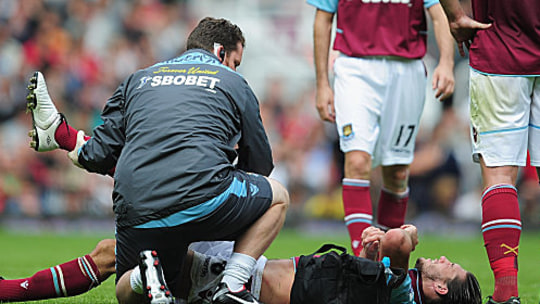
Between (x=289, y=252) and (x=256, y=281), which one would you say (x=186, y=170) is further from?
(x=289, y=252)

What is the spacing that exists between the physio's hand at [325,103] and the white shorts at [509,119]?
5.92ft

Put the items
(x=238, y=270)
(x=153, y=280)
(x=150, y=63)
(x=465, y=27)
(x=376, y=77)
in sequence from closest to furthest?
(x=153, y=280) < (x=238, y=270) < (x=465, y=27) < (x=376, y=77) < (x=150, y=63)

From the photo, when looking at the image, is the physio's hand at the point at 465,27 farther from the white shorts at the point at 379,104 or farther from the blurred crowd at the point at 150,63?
the blurred crowd at the point at 150,63

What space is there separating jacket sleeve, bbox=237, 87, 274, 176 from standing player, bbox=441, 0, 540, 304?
3.90 feet

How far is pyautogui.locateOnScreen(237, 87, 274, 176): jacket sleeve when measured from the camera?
439 centimetres

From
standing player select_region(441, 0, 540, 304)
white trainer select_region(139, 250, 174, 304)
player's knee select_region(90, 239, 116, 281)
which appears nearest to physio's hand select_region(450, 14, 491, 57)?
standing player select_region(441, 0, 540, 304)

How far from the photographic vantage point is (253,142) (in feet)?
14.7

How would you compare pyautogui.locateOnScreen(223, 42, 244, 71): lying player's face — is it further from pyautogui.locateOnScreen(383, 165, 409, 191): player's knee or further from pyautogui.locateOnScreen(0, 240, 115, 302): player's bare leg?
pyautogui.locateOnScreen(383, 165, 409, 191): player's knee

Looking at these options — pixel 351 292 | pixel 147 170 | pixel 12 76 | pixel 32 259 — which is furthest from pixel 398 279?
pixel 12 76

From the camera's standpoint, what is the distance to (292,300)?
430 centimetres

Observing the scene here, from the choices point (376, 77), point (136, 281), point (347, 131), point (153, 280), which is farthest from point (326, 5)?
point (153, 280)

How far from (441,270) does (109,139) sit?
76.2 inches

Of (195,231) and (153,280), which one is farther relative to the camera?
(195,231)

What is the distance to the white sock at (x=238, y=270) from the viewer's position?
407cm
